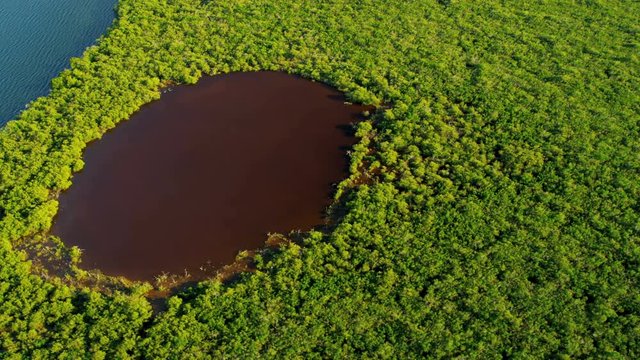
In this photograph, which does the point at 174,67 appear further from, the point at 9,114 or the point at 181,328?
the point at 181,328

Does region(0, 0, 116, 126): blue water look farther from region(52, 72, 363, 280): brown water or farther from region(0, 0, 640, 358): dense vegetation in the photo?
region(52, 72, 363, 280): brown water

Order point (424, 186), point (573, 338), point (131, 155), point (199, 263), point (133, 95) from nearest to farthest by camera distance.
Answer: point (573, 338)
point (199, 263)
point (424, 186)
point (131, 155)
point (133, 95)

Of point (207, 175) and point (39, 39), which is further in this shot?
point (39, 39)

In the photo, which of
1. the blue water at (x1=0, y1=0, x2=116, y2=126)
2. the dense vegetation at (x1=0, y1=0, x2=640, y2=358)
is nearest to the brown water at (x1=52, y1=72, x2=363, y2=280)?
the dense vegetation at (x1=0, y1=0, x2=640, y2=358)

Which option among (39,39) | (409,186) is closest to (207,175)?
(409,186)

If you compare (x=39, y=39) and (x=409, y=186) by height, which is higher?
(x=39, y=39)

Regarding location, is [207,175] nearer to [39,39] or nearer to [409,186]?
[409,186]

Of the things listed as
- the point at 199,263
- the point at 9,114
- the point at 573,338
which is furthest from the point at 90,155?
the point at 573,338
